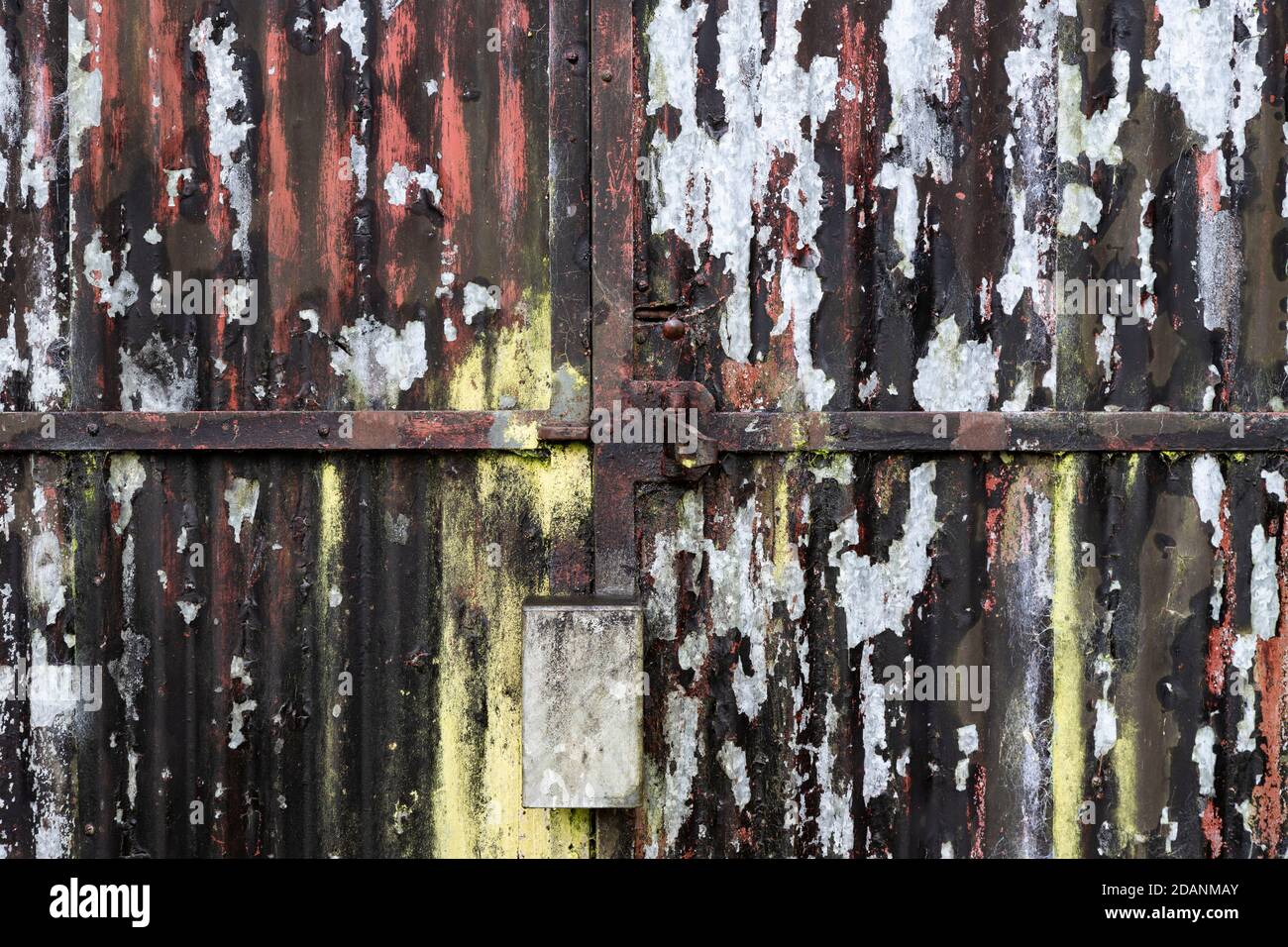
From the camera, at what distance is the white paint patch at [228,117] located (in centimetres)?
244

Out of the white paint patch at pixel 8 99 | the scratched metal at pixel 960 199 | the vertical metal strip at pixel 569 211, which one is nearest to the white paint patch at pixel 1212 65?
the scratched metal at pixel 960 199

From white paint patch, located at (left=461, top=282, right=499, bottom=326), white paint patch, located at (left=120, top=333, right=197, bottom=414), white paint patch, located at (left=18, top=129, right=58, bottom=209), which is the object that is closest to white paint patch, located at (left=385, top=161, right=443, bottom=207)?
white paint patch, located at (left=461, top=282, right=499, bottom=326)

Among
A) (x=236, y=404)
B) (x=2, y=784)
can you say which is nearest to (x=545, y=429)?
(x=236, y=404)

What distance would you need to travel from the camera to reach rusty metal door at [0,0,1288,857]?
7.97ft

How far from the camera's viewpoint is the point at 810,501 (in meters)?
2.46

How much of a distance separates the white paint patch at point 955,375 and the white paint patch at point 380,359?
1322mm

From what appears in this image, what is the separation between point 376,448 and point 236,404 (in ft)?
1.32

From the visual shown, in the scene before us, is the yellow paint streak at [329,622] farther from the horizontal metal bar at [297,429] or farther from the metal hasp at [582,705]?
the metal hasp at [582,705]

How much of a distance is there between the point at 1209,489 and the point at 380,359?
2.23m

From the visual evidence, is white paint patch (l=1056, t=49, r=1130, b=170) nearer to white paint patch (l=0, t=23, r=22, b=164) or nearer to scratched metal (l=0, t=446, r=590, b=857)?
scratched metal (l=0, t=446, r=590, b=857)

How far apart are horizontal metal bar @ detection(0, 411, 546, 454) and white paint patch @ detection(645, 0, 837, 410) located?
64cm

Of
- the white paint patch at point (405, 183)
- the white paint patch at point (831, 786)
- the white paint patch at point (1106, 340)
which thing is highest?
the white paint patch at point (405, 183)

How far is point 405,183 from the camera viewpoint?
2447 mm

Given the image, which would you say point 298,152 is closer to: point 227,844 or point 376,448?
point 376,448
